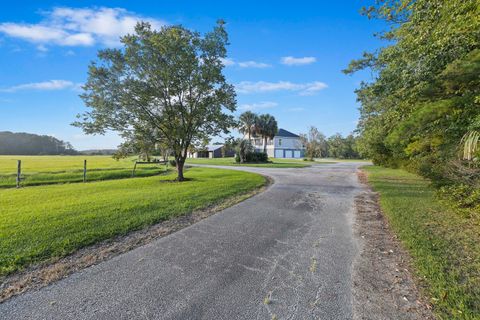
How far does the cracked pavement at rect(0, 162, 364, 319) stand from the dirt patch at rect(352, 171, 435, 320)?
0.15 m

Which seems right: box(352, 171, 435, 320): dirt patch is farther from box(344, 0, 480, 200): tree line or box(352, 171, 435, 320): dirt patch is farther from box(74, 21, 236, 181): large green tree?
box(74, 21, 236, 181): large green tree

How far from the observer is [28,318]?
7.29 feet

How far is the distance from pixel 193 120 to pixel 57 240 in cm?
997

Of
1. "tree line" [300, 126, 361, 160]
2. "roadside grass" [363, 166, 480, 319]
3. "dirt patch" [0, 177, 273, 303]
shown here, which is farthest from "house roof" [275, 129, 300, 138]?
"dirt patch" [0, 177, 273, 303]

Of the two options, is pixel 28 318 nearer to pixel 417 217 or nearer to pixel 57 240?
pixel 57 240

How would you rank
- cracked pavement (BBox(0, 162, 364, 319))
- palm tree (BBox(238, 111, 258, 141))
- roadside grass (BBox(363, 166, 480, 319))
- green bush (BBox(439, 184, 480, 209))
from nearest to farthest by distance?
cracked pavement (BBox(0, 162, 364, 319)), roadside grass (BBox(363, 166, 480, 319)), green bush (BBox(439, 184, 480, 209)), palm tree (BBox(238, 111, 258, 141))

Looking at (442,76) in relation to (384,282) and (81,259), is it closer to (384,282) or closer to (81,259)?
(384,282)

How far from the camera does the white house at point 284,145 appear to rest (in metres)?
54.5

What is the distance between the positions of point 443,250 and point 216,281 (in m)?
3.89

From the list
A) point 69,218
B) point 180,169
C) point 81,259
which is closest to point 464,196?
point 81,259

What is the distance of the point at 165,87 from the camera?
40.0 feet

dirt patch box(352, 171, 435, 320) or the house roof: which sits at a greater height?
the house roof

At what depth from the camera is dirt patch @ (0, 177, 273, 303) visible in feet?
9.24

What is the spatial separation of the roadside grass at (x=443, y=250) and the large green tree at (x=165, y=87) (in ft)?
32.4
